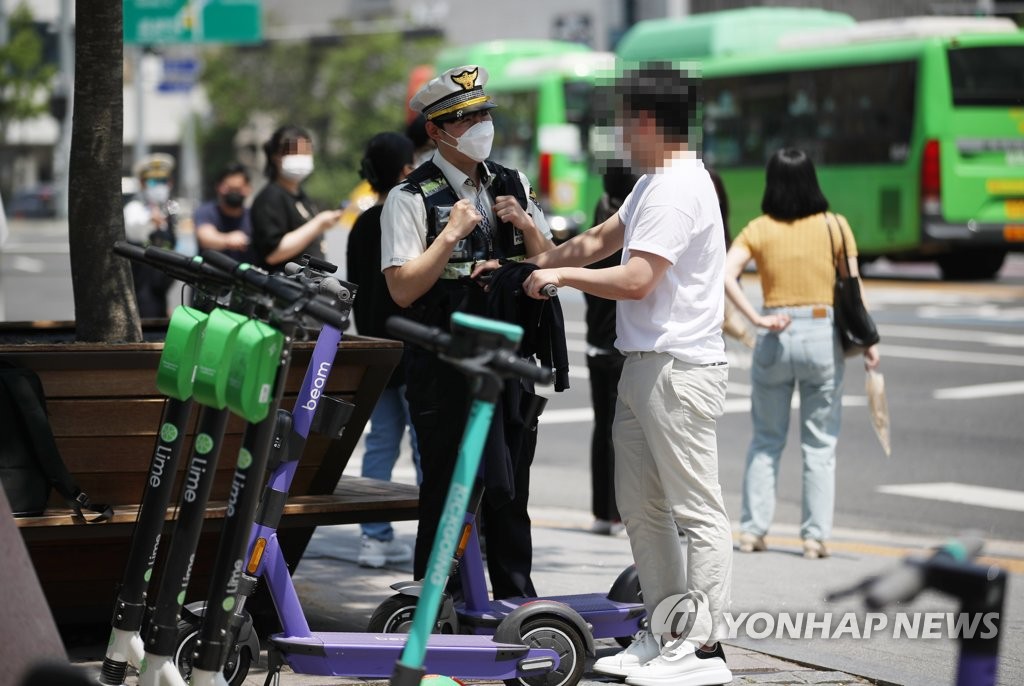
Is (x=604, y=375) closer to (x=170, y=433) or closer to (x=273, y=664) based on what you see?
(x=273, y=664)

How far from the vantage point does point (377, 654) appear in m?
4.43

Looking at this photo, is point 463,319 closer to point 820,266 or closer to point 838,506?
point 820,266

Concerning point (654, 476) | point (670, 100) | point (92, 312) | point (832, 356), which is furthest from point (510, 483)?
point (832, 356)

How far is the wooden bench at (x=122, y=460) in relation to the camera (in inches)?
192

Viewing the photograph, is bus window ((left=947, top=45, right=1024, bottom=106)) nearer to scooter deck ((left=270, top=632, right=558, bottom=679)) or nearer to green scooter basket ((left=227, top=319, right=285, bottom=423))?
scooter deck ((left=270, top=632, right=558, bottom=679))

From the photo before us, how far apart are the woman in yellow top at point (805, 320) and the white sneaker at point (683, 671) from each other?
2626 millimetres

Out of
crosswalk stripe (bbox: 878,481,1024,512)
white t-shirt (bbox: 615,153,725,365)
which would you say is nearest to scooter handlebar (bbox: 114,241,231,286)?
white t-shirt (bbox: 615,153,725,365)

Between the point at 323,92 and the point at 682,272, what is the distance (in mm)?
53525

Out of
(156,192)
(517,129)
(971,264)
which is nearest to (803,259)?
(156,192)

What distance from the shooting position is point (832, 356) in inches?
289

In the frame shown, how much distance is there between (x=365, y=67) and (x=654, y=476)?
1981 inches

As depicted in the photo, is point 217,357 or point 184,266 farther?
point 184,266

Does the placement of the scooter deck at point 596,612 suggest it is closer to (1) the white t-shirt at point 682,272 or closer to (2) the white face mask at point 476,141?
(1) the white t-shirt at point 682,272

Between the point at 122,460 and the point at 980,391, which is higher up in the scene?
the point at 122,460
